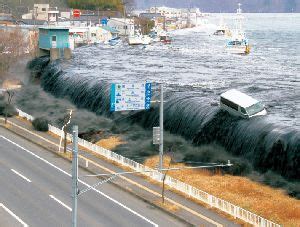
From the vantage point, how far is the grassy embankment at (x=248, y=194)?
43.2m

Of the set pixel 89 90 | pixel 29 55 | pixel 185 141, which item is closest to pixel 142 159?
pixel 185 141

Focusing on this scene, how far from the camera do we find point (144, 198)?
1816 inches

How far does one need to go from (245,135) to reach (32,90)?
175ft

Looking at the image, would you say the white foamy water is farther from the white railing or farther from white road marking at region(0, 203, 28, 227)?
white road marking at region(0, 203, 28, 227)

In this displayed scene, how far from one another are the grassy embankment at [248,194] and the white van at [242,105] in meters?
12.4

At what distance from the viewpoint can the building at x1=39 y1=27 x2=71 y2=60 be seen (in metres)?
122

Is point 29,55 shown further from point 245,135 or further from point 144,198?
point 144,198

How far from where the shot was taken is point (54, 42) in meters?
124

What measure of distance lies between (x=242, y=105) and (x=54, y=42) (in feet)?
216

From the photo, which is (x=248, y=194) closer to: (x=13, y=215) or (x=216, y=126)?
(x=13, y=215)

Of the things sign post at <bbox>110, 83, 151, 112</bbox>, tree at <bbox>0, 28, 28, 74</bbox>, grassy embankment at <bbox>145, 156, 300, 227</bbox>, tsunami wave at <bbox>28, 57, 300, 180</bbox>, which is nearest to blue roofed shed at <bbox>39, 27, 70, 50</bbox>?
tree at <bbox>0, 28, 28, 74</bbox>

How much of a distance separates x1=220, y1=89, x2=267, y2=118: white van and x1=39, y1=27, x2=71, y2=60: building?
59.3 metres

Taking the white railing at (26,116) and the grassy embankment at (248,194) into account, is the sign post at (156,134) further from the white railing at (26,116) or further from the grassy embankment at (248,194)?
the white railing at (26,116)

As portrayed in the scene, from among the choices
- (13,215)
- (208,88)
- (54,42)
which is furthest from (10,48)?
(13,215)
